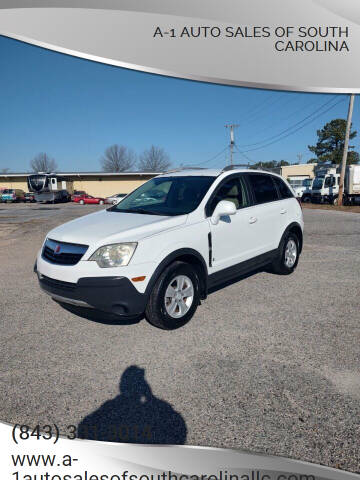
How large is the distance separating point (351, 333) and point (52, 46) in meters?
6.38

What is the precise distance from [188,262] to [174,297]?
46 cm

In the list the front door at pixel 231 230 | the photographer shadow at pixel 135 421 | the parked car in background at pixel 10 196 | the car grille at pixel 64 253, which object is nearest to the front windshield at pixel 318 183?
the front door at pixel 231 230

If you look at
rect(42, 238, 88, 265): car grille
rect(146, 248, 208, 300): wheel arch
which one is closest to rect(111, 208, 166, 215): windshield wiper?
rect(146, 248, 208, 300): wheel arch

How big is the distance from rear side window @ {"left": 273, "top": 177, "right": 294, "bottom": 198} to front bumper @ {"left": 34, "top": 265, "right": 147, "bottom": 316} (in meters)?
3.58

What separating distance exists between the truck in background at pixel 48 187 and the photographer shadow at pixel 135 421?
37.3 metres

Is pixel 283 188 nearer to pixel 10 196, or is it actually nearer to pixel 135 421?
pixel 135 421

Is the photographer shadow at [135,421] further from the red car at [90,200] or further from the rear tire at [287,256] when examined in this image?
the red car at [90,200]

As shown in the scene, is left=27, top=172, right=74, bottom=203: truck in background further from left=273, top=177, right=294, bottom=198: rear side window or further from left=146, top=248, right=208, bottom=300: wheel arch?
left=146, top=248, right=208, bottom=300: wheel arch

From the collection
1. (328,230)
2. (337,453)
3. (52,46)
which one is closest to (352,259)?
(328,230)

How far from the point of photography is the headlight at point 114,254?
3.14m

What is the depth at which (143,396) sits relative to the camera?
2467mm

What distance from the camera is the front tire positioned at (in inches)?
131

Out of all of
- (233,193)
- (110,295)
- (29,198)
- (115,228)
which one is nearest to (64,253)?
(115,228)

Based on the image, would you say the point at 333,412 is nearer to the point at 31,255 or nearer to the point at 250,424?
the point at 250,424
